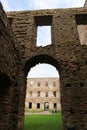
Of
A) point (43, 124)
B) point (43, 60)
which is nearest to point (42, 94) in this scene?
point (43, 124)

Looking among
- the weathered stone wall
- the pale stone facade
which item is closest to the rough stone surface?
the weathered stone wall

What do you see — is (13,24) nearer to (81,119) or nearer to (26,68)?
(26,68)

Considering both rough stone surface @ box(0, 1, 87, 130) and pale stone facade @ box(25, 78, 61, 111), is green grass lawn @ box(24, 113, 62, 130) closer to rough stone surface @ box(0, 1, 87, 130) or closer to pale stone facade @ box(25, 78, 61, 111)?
rough stone surface @ box(0, 1, 87, 130)

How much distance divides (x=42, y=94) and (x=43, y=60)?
94.8ft

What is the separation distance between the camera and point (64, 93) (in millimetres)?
8297

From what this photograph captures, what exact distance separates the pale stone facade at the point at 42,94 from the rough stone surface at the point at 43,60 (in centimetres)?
2798

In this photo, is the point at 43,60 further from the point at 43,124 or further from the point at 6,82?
the point at 43,124

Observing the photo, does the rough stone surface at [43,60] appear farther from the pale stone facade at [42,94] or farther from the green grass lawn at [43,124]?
the pale stone facade at [42,94]

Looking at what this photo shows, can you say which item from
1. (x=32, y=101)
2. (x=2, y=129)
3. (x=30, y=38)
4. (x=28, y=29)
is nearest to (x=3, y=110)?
(x=2, y=129)

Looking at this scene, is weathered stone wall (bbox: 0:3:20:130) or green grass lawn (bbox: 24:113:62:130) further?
green grass lawn (bbox: 24:113:62:130)

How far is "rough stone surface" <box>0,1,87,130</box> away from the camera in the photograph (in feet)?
22.3

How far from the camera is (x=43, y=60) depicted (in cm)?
976

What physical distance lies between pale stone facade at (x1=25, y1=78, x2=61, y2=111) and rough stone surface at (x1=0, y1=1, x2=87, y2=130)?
28.0 m

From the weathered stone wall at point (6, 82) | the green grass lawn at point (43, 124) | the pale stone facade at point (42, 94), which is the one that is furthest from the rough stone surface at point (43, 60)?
the pale stone facade at point (42, 94)
